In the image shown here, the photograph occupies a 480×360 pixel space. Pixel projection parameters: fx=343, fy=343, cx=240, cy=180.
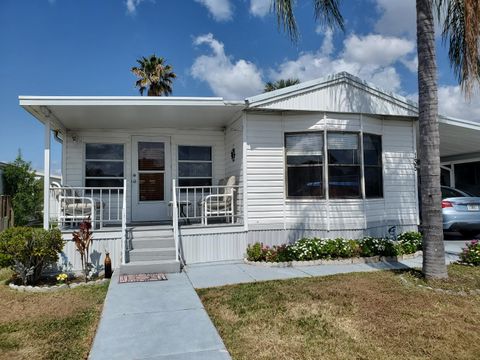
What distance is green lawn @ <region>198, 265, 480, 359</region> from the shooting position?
3320 millimetres

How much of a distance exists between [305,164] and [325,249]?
1.91 meters

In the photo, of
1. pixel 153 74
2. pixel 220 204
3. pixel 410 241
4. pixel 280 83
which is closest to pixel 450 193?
pixel 410 241

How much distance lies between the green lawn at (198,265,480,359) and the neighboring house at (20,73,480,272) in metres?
2.02

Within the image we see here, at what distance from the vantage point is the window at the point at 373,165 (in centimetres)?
810

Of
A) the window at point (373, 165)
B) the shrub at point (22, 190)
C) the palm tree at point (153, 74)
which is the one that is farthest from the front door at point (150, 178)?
the palm tree at point (153, 74)

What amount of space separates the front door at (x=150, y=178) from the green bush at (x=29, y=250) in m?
2.77

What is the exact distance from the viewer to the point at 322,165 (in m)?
Result: 7.64

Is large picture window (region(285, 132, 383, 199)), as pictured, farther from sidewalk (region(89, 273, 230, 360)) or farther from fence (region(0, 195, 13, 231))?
fence (region(0, 195, 13, 231))

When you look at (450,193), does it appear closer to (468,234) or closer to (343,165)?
(468,234)

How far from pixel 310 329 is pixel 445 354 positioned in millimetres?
1284

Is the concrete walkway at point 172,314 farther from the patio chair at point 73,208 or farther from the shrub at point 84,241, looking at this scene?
the patio chair at point 73,208

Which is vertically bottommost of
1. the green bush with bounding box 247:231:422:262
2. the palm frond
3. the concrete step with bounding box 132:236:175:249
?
the green bush with bounding box 247:231:422:262

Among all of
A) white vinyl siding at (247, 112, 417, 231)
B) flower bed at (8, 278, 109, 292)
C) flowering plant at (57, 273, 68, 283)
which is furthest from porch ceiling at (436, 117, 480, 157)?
flowering plant at (57, 273, 68, 283)

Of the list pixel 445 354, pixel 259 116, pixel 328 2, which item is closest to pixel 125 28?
pixel 259 116
